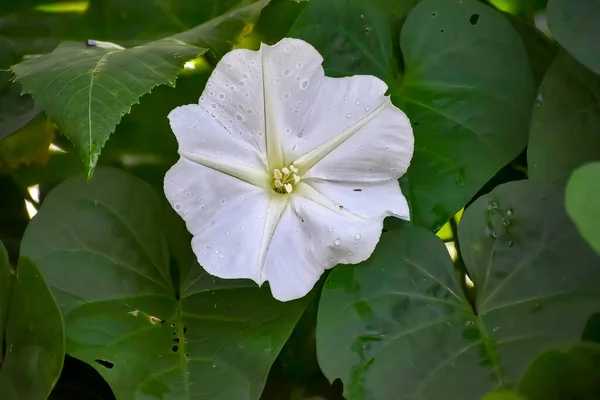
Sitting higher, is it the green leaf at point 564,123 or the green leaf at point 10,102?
the green leaf at point 564,123

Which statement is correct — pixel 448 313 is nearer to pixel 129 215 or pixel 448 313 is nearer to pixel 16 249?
pixel 129 215

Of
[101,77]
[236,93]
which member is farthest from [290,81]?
[101,77]

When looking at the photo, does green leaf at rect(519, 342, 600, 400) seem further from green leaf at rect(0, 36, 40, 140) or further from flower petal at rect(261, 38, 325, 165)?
green leaf at rect(0, 36, 40, 140)

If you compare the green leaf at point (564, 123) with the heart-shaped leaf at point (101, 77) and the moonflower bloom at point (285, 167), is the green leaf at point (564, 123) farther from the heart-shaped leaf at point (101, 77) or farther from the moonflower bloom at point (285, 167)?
the heart-shaped leaf at point (101, 77)

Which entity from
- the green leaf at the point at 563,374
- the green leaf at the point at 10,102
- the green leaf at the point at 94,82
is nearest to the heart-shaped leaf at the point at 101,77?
the green leaf at the point at 94,82

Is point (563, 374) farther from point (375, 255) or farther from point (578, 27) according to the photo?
point (578, 27)

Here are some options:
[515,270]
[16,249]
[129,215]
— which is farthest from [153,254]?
[515,270]
